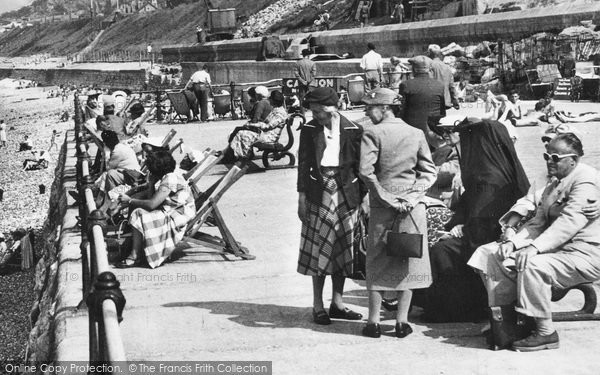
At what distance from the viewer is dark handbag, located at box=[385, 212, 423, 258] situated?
5.59 metres

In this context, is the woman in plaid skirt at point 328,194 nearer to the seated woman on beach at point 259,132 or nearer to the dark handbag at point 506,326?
the dark handbag at point 506,326

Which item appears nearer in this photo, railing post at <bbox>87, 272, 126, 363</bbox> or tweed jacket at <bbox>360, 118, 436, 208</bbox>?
railing post at <bbox>87, 272, 126, 363</bbox>

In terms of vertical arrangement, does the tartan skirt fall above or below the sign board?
above

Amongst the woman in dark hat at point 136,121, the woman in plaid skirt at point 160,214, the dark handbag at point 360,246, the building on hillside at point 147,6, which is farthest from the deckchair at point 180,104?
the building on hillside at point 147,6

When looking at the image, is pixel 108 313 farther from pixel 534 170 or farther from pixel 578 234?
pixel 534 170

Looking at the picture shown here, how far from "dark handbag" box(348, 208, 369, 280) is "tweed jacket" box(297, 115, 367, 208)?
157 mm

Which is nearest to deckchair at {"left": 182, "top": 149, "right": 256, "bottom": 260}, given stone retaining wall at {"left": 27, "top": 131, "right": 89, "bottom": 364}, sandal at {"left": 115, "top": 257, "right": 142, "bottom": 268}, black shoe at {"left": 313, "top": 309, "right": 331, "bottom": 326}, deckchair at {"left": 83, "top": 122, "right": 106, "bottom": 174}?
sandal at {"left": 115, "top": 257, "right": 142, "bottom": 268}

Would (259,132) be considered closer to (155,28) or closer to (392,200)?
(392,200)

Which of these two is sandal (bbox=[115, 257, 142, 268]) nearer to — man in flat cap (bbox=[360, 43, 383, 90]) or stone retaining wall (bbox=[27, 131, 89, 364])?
stone retaining wall (bbox=[27, 131, 89, 364])

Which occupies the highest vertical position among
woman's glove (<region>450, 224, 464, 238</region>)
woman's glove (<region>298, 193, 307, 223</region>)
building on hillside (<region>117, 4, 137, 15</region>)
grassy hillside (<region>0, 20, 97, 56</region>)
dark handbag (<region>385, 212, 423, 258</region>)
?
building on hillside (<region>117, 4, 137, 15</region>)

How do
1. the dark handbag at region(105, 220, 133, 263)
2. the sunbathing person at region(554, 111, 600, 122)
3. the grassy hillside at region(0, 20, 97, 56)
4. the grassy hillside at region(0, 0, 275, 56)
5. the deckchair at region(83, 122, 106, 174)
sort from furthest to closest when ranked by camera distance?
the grassy hillside at region(0, 20, 97, 56), the grassy hillside at region(0, 0, 275, 56), the sunbathing person at region(554, 111, 600, 122), the deckchair at region(83, 122, 106, 174), the dark handbag at region(105, 220, 133, 263)

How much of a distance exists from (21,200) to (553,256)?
2010cm

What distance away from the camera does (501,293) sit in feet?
18.0

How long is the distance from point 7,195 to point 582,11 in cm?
1532
